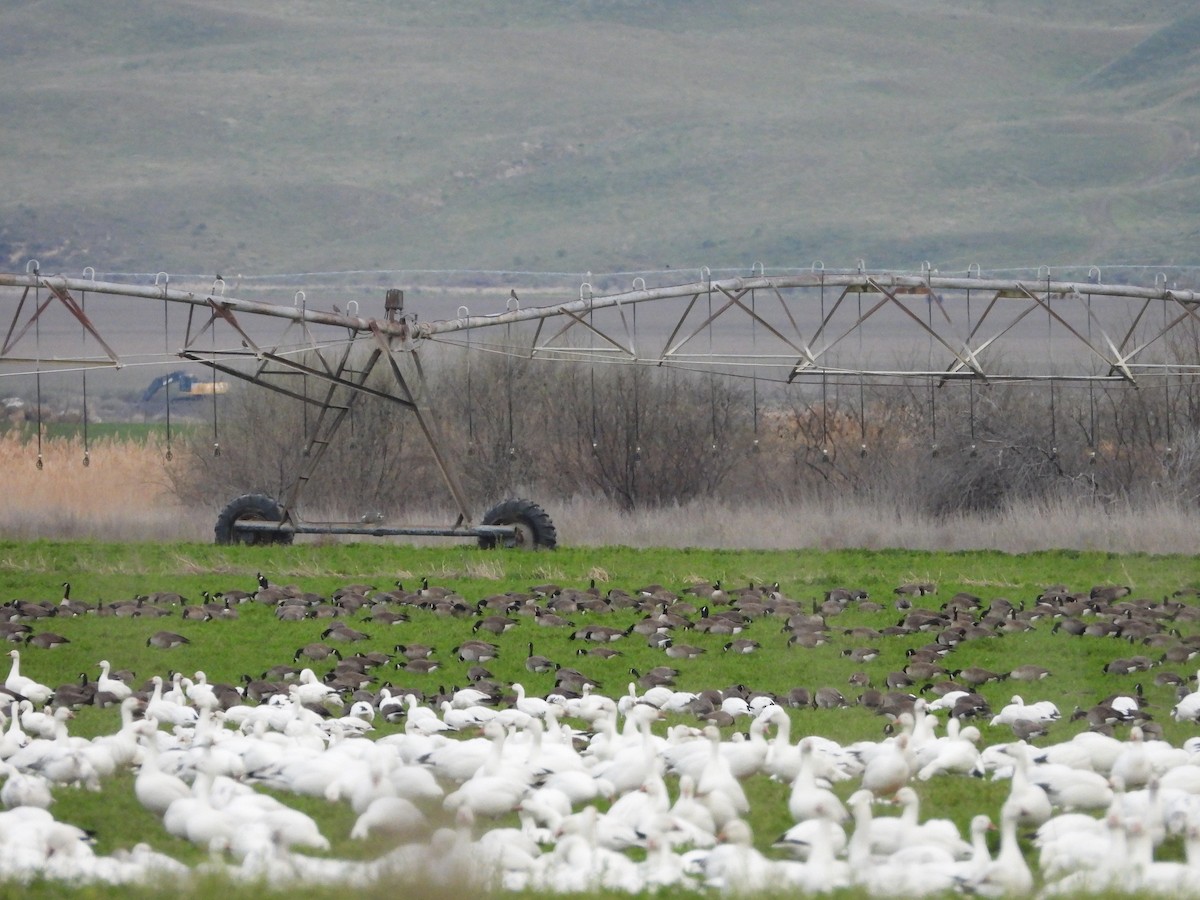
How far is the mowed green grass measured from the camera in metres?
15.5

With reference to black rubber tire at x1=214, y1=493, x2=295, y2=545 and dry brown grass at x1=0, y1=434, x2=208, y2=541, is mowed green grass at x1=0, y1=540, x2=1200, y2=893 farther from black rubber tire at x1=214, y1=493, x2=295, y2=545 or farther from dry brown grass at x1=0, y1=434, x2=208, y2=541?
dry brown grass at x1=0, y1=434, x2=208, y2=541

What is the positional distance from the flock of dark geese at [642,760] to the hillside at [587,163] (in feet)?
355

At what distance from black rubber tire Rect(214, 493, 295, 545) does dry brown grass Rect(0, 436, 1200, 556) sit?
14.9ft

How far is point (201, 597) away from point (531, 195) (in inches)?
5137

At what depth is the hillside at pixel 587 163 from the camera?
140m

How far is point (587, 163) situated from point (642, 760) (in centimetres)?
15047

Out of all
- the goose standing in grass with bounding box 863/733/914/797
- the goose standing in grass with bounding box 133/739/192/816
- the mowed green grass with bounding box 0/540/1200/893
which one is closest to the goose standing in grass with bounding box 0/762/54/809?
the mowed green grass with bounding box 0/540/1200/893

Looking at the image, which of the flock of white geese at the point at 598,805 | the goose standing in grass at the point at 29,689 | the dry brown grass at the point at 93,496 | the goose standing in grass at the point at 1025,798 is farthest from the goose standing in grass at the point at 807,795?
the dry brown grass at the point at 93,496

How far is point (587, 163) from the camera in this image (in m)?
163

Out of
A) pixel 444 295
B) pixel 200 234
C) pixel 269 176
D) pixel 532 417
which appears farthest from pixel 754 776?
pixel 269 176

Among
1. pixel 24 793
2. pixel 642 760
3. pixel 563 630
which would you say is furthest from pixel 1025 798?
pixel 563 630

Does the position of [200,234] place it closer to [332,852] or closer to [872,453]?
[872,453]

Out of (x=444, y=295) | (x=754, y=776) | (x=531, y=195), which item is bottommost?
(x=754, y=776)

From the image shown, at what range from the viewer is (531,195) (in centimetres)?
15700
